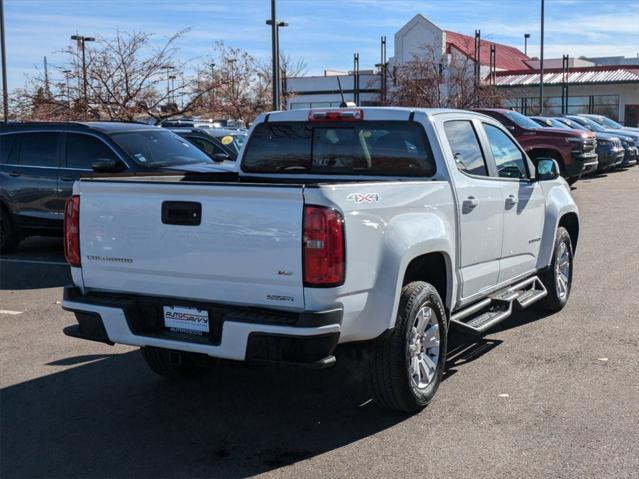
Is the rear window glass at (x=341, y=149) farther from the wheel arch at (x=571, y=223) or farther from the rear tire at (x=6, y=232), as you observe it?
the rear tire at (x=6, y=232)

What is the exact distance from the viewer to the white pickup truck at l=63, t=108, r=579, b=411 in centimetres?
438

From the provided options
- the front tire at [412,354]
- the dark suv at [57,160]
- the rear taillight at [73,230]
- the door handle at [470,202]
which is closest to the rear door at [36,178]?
the dark suv at [57,160]

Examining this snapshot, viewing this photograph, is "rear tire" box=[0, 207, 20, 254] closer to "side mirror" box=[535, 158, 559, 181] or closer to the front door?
the front door

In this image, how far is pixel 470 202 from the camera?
229 inches

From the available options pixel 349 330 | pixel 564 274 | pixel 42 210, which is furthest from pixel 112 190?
pixel 42 210

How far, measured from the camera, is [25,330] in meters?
7.41

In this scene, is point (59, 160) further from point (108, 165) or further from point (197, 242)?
point (197, 242)

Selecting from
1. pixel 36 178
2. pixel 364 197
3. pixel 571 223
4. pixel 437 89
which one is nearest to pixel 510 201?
pixel 571 223

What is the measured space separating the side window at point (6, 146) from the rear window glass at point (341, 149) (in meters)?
6.44

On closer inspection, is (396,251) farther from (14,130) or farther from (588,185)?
(588,185)

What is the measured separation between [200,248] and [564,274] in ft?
15.0

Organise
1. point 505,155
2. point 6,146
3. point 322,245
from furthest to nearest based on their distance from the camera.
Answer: point 6,146, point 505,155, point 322,245

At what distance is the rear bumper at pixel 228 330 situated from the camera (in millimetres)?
4352

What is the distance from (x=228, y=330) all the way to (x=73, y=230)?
135cm
